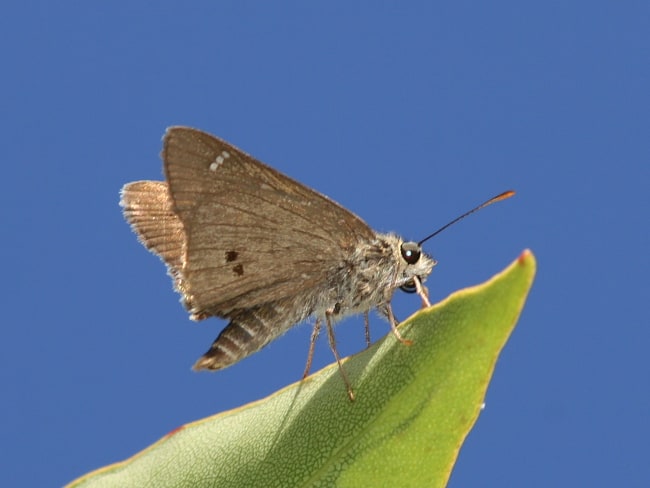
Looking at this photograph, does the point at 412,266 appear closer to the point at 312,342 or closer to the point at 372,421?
the point at 312,342

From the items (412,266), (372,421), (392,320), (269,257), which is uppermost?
(269,257)

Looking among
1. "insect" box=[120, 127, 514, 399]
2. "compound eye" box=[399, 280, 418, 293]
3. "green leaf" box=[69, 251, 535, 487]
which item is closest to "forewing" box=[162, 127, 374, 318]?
"insect" box=[120, 127, 514, 399]

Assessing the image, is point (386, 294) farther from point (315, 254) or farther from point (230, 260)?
point (230, 260)

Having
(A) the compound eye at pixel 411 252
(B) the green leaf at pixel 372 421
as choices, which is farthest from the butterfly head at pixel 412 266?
(B) the green leaf at pixel 372 421

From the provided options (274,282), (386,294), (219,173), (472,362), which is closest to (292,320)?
(274,282)

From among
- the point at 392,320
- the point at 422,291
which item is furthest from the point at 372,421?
the point at 422,291

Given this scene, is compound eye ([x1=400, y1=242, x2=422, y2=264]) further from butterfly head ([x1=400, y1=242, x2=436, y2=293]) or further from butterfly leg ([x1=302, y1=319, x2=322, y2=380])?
butterfly leg ([x1=302, y1=319, x2=322, y2=380])

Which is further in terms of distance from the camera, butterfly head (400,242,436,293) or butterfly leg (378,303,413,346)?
butterfly head (400,242,436,293)
